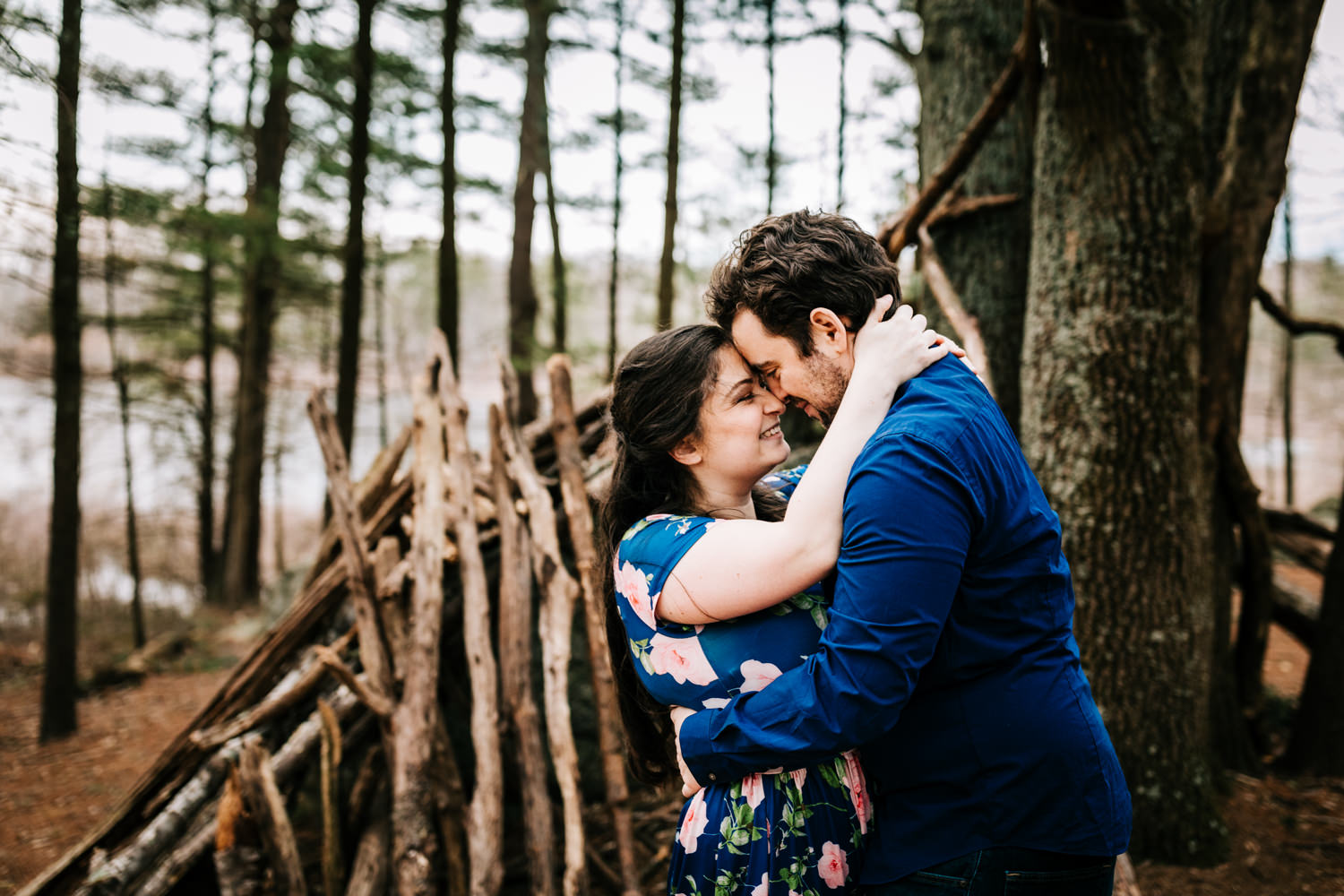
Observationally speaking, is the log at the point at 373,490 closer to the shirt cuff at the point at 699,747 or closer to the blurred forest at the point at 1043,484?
the blurred forest at the point at 1043,484

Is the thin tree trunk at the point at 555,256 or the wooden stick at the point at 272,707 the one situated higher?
the thin tree trunk at the point at 555,256

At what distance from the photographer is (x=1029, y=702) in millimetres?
1557

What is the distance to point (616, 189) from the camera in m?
16.9

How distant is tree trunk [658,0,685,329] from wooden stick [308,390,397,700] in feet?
26.1

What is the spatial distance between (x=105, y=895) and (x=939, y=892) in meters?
3.91

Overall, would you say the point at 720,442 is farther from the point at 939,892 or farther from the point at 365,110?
the point at 365,110

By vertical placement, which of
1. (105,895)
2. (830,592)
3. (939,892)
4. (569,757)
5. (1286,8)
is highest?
(1286,8)

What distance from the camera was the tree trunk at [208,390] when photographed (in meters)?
12.8

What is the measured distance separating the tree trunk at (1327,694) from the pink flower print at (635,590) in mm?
4702

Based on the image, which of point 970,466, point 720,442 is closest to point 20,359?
point 720,442

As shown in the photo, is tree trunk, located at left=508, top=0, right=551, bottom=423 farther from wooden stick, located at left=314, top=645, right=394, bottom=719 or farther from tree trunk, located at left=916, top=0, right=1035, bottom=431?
wooden stick, located at left=314, top=645, right=394, bottom=719

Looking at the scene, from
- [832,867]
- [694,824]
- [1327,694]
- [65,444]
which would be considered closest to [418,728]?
[694,824]

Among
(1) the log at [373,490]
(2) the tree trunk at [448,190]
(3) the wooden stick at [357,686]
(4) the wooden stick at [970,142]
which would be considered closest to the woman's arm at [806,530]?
(3) the wooden stick at [357,686]

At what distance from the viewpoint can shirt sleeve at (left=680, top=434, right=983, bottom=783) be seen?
1390 mm
